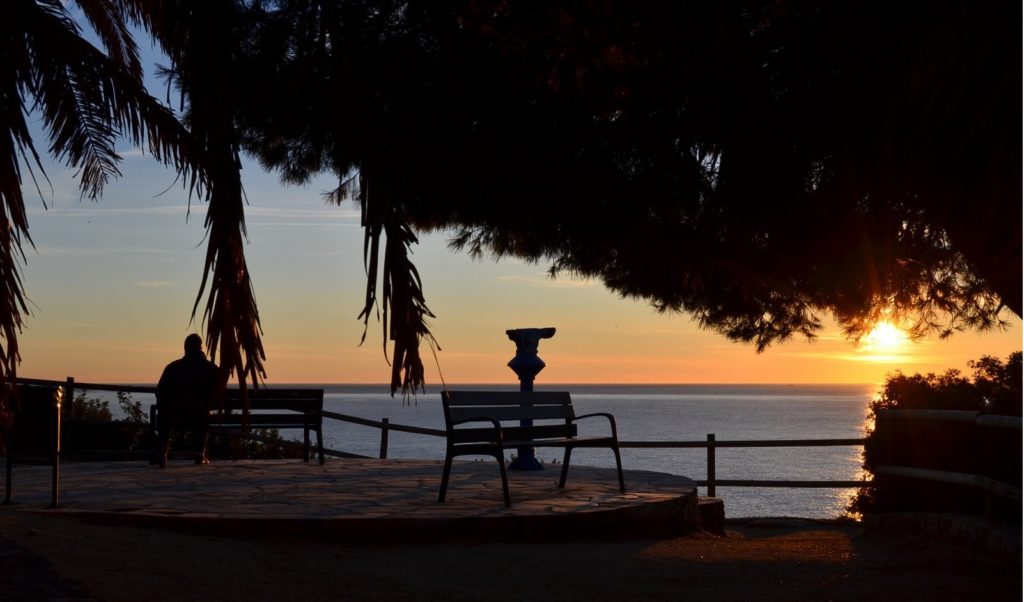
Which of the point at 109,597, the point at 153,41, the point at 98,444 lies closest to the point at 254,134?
the point at 153,41

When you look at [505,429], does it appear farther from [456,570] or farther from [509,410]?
[456,570]

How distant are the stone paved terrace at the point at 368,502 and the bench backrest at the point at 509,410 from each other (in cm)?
48

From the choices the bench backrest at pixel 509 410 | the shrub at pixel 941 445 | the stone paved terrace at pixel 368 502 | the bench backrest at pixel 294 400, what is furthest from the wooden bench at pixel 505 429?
the bench backrest at pixel 294 400

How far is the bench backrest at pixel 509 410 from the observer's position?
8031 millimetres

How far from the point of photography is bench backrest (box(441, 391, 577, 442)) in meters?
8.03

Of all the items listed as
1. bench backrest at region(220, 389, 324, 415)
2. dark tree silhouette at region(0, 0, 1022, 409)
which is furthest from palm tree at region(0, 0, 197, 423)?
bench backrest at region(220, 389, 324, 415)

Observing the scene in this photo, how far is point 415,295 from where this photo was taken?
15.4 ft

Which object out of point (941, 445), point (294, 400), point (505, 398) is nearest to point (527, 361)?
point (505, 398)

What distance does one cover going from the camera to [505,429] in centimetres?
844

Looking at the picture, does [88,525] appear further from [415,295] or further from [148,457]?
[148,457]

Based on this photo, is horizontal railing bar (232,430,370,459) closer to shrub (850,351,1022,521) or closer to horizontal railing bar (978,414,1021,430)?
shrub (850,351,1022,521)

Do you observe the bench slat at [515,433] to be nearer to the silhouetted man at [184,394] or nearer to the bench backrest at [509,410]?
the bench backrest at [509,410]

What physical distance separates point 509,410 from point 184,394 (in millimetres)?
3624

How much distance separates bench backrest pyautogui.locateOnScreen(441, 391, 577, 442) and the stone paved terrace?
0.48 metres
